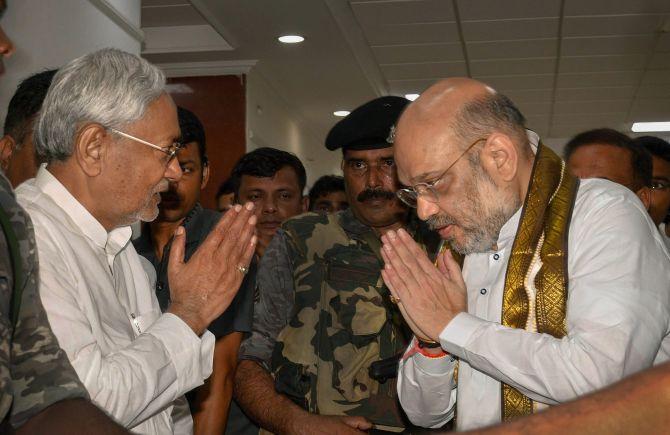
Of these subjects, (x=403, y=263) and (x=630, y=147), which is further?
(x=630, y=147)

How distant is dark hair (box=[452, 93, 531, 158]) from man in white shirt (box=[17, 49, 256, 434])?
62 centimetres

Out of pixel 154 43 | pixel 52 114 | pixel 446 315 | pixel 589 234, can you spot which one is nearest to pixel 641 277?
pixel 589 234

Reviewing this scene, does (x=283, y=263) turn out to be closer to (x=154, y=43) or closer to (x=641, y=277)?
(x=641, y=277)

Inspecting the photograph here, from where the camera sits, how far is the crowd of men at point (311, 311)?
1.67m

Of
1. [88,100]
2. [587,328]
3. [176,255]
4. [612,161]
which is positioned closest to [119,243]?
[176,255]

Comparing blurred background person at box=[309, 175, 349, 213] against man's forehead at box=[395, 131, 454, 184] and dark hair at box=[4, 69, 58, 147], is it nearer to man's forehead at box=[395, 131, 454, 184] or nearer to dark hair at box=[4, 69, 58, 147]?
dark hair at box=[4, 69, 58, 147]

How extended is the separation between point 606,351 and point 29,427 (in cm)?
114

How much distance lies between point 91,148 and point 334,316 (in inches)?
46.1

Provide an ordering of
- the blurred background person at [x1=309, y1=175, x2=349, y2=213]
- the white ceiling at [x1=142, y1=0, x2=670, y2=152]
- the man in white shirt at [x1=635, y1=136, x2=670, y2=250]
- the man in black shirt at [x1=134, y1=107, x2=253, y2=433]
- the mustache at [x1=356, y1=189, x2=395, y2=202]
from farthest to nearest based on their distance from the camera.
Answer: the white ceiling at [x1=142, y1=0, x2=670, y2=152]
the blurred background person at [x1=309, y1=175, x2=349, y2=213]
the man in white shirt at [x1=635, y1=136, x2=670, y2=250]
the mustache at [x1=356, y1=189, x2=395, y2=202]
the man in black shirt at [x1=134, y1=107, x2=253, y2=433]

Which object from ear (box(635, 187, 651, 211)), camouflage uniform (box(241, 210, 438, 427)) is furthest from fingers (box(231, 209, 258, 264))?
ear (box(635, 187, 651, 211))

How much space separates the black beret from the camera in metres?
3.03

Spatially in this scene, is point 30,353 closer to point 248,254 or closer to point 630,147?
point 248,254

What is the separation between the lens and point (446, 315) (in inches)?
81.1

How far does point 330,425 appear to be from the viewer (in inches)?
102
